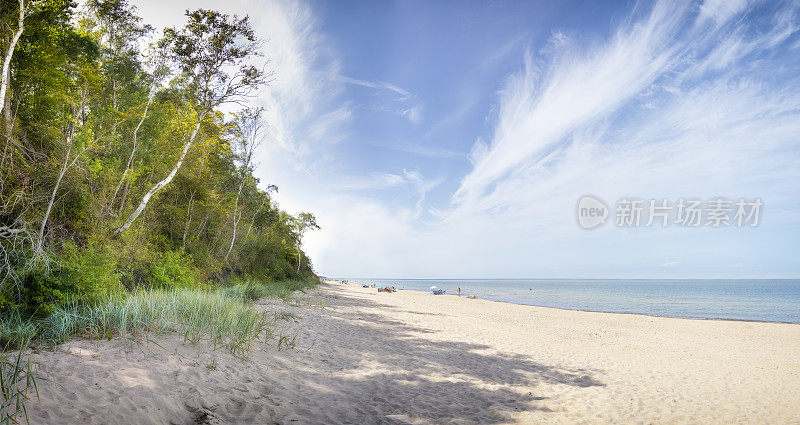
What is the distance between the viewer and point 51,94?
29.8 ft

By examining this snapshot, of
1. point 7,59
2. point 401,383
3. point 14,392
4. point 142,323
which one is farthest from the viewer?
point 7,59

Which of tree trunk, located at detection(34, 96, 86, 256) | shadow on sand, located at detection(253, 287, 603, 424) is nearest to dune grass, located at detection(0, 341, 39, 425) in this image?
shadow on sand, located at detection(253, 287, 603, 424)

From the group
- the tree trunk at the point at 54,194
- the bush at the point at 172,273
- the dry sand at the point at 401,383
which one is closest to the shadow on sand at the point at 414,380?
the dry sand at the point at 401,383

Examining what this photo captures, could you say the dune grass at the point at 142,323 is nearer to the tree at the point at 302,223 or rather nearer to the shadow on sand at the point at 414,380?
the shadow on sand at the point at 414,380

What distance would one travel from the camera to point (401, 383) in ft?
20.4

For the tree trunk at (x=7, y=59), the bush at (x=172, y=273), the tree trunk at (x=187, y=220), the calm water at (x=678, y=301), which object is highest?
the tree trunk at (x=7, y=59)

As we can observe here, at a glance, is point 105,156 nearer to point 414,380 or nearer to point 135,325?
point 135,325

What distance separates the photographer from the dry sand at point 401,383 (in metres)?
3.73

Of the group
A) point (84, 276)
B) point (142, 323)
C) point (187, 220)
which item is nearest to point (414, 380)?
point (142, 323)

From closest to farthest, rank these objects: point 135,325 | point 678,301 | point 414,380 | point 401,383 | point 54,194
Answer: point 135,325 < point 401,383 < point 414,380 < point 54,194 < point 678,301

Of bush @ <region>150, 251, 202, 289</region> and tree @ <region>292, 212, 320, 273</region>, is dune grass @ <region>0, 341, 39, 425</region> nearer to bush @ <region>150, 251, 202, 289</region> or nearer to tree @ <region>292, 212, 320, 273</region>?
bush @ <region>150, 251, 202, 289</region>

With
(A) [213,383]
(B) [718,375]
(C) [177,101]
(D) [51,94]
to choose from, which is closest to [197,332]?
(A) [213,383]

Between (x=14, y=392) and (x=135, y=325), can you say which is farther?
(x=135, y=325)

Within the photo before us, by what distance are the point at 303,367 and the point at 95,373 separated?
10.7 feet
